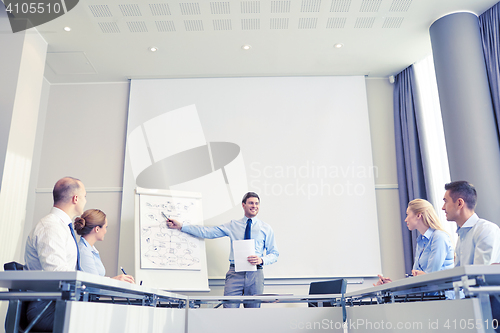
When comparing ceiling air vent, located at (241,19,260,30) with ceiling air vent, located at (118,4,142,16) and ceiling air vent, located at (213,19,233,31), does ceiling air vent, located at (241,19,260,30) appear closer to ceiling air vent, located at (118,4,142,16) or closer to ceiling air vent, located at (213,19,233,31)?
ceiling air vent, located at (213,19,233,31)

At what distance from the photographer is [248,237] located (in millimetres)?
Result: 4141

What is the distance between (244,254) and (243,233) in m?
0.54

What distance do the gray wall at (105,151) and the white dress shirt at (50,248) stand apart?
8.88 ft

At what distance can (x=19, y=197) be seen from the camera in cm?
412

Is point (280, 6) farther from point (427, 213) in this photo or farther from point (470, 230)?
point (470, 230)

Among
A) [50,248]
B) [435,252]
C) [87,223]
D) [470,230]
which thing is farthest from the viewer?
[87,223]

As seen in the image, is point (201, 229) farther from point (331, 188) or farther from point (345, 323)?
point (345, 323)

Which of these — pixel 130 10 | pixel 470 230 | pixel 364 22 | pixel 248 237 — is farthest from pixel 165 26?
pixel 470 230

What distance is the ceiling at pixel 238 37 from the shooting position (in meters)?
4.10

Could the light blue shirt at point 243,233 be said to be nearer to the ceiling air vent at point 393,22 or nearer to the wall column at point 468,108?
the wall column at point 468,108

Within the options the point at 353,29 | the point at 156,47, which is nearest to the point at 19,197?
the point at 156,47

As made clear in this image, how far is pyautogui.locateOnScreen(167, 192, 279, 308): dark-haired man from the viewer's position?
383cm

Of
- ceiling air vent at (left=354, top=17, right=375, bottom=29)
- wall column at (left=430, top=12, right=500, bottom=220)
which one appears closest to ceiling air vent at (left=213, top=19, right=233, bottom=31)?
ceiling air vent at (left=354, top=17, right=375, bottom=29)

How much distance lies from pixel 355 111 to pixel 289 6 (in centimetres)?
169
